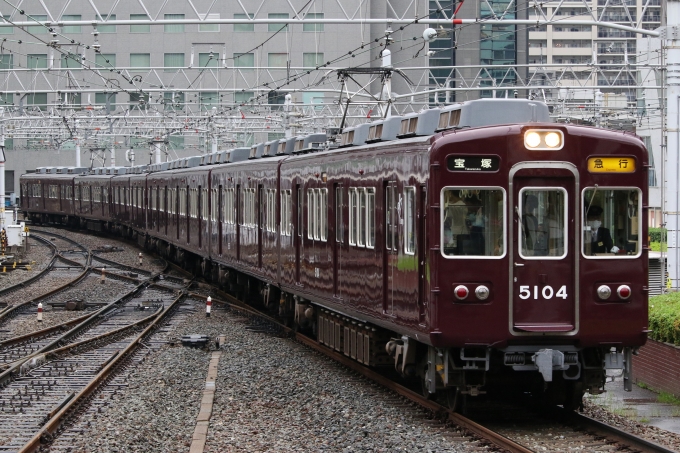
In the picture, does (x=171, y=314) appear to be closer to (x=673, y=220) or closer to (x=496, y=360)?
(x=673, y=220)

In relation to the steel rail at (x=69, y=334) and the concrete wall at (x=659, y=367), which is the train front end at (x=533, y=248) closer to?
the concrete wall at (x=659, y=367)

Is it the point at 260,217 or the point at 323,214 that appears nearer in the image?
the point at 323,214

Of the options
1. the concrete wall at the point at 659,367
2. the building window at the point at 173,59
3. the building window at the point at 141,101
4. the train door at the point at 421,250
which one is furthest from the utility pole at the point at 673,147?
the building window at the point at 173,59

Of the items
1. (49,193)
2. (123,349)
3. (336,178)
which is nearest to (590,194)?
(336,178)

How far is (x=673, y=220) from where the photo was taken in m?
14.0

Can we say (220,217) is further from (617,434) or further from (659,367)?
(617,434)

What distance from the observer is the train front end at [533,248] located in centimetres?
→ 946

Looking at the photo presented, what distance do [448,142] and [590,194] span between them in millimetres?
1300

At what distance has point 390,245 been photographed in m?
11.2

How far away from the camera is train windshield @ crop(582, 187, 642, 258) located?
378 inches

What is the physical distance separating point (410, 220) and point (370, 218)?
1612mm

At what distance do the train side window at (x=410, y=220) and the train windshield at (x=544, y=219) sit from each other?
44.1 inches

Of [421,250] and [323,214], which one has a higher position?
[323,214]

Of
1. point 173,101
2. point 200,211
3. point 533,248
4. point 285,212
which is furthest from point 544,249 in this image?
point 173,101
